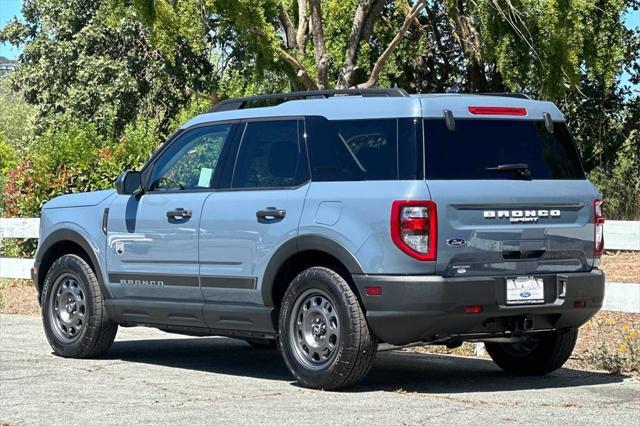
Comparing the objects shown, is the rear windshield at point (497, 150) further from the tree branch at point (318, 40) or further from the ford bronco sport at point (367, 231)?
the tree branch at point (318, 40)

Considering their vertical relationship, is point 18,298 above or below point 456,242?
below

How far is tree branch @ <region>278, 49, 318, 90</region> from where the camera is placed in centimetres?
2191

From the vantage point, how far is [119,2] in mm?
23344

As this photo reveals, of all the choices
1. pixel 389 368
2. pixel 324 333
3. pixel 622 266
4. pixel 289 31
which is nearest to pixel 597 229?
pixel 324 333

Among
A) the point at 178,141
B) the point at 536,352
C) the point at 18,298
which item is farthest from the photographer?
the point at 18,298

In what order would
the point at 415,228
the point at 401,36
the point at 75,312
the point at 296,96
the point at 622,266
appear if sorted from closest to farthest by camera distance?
the point at 415,228 → the point at 296,96 → the point at 75,312 → the point at 622,266 → the point at 401,36

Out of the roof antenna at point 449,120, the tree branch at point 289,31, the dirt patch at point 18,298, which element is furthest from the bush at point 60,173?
the roof antenna at point 449,120

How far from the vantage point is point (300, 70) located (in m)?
22.2

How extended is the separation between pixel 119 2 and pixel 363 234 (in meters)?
15.6

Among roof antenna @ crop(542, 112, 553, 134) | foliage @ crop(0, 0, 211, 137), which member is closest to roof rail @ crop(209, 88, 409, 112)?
roof antenna @ crop(542, 112, 553, 134)

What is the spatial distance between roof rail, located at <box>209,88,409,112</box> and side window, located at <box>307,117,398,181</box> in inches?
11.9

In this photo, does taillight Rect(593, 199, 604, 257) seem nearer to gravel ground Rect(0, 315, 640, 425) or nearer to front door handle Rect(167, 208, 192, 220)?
gravel ground Rect(0, 315, 640, 425)

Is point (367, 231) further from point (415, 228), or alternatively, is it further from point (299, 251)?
point (299, 251)

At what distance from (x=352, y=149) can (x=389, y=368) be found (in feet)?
7.38
